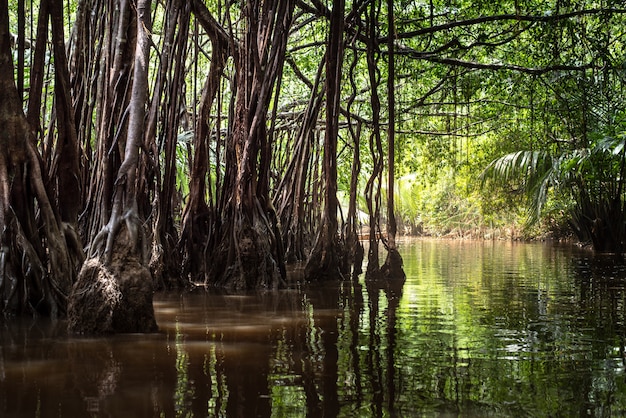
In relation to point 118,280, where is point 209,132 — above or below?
above

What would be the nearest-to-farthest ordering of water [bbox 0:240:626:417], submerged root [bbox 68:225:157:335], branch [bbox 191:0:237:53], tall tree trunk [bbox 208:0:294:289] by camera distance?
water [bbox 0:240:626:417]
submerged root [bbox 68:225:157:335]
tall tree trunk [bbox 208:0:294:289]
branch [bbox 191:0:237:53]

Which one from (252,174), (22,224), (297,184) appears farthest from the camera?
(297,184)

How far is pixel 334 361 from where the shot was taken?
3186mm

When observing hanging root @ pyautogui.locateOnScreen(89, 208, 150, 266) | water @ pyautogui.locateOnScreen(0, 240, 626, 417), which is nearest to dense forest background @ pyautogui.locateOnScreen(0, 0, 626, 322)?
hanging root @ pyautogui.locateOnScreen(89, 208, 150, 266)

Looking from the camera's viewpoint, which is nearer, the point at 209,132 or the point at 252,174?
the point at 252,174

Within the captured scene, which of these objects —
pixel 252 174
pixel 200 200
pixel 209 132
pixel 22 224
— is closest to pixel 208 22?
pixel 209 132

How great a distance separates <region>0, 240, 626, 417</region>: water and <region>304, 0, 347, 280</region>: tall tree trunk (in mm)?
1889

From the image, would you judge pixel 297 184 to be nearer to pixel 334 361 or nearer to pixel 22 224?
pixel 22 224

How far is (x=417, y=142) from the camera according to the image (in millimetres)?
14586

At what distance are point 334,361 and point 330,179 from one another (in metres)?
4.38

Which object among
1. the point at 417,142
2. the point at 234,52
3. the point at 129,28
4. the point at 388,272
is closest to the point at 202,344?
the point at 129,28

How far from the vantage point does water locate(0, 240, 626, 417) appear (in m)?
2.46

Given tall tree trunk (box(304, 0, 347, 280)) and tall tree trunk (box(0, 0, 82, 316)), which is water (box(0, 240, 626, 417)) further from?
tall tree trunk (box(304, 0, 347, 280))

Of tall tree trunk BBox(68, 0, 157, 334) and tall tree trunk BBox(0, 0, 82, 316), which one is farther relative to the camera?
tall tree trunk BBox(0, 0, 82, 316)
